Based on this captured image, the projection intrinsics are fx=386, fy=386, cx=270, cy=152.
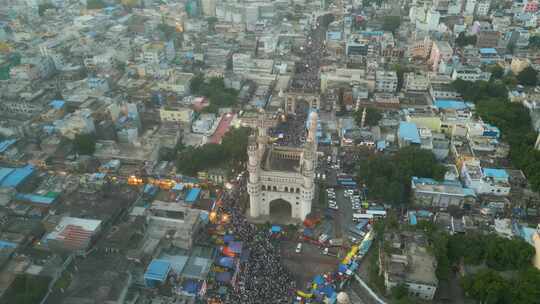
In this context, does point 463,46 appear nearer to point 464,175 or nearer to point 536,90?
point 536,90

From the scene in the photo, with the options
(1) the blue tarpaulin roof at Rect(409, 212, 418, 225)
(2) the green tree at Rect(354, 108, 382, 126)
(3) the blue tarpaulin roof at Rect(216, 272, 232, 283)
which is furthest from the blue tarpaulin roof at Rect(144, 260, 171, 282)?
(2) the green tree at Rect(354, 108, 382, 126)

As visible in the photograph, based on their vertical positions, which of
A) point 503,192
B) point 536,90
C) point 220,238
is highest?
point 536,90

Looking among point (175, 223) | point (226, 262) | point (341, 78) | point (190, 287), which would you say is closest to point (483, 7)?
point (341, 78)

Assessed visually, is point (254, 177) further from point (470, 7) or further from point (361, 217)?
point (470, 7)

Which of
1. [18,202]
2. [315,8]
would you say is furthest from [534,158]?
[315,8]

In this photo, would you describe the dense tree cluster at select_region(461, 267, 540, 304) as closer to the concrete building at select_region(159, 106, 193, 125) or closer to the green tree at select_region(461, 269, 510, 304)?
the green tree at select_region(461, 269, 510, 304)
